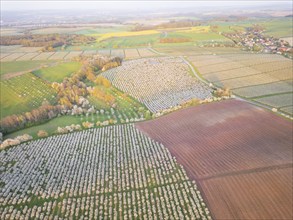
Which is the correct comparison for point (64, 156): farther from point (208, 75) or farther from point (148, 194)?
point (208, 75)

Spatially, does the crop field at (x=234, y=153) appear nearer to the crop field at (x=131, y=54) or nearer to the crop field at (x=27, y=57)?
the crop field at (x=131, y=54)

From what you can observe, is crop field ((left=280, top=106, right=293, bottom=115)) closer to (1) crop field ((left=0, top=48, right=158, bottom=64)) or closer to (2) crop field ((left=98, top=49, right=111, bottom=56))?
(1) crop field ((left=0, top=48, right=158, bottom=64))

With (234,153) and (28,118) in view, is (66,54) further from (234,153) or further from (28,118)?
(234,153)

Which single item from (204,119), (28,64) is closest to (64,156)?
(204,119)

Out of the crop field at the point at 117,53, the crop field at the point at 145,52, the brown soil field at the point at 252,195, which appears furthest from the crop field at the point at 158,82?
the brown soil field at the point at 252,195

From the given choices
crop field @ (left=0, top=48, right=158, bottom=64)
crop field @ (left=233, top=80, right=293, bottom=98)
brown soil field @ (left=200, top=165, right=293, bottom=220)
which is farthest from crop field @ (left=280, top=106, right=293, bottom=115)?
crop field @ (left=0, top=48, right=158, bottom=64)

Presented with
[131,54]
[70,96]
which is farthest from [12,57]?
[70,96]
